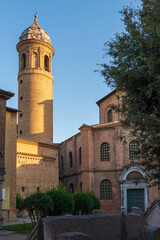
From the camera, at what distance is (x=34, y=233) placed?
4645 millimetres

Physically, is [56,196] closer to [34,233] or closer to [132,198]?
[34,233]

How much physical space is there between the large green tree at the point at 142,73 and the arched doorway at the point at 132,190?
16981 mm

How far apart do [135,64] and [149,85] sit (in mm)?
1186

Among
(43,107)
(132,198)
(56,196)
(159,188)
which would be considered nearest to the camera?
(56,196)

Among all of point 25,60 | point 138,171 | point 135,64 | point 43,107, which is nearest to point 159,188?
point 138,171

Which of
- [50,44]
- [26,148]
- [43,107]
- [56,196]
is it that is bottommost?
[56,196]

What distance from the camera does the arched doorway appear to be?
26750 millimetres

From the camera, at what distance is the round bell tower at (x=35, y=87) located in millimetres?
32750

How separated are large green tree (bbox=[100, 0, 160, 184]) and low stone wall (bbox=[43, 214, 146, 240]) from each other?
14.1 feet

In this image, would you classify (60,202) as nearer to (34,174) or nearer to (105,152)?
(34,174)

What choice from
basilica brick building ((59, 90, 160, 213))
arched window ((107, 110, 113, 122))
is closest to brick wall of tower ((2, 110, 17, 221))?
basilica brick building ((59, 90, 160, 213))

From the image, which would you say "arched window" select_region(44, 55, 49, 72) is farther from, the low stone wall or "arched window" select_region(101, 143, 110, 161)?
the low stone wall

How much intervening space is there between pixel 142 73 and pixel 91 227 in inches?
226

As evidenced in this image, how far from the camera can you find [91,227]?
4.77 meters
